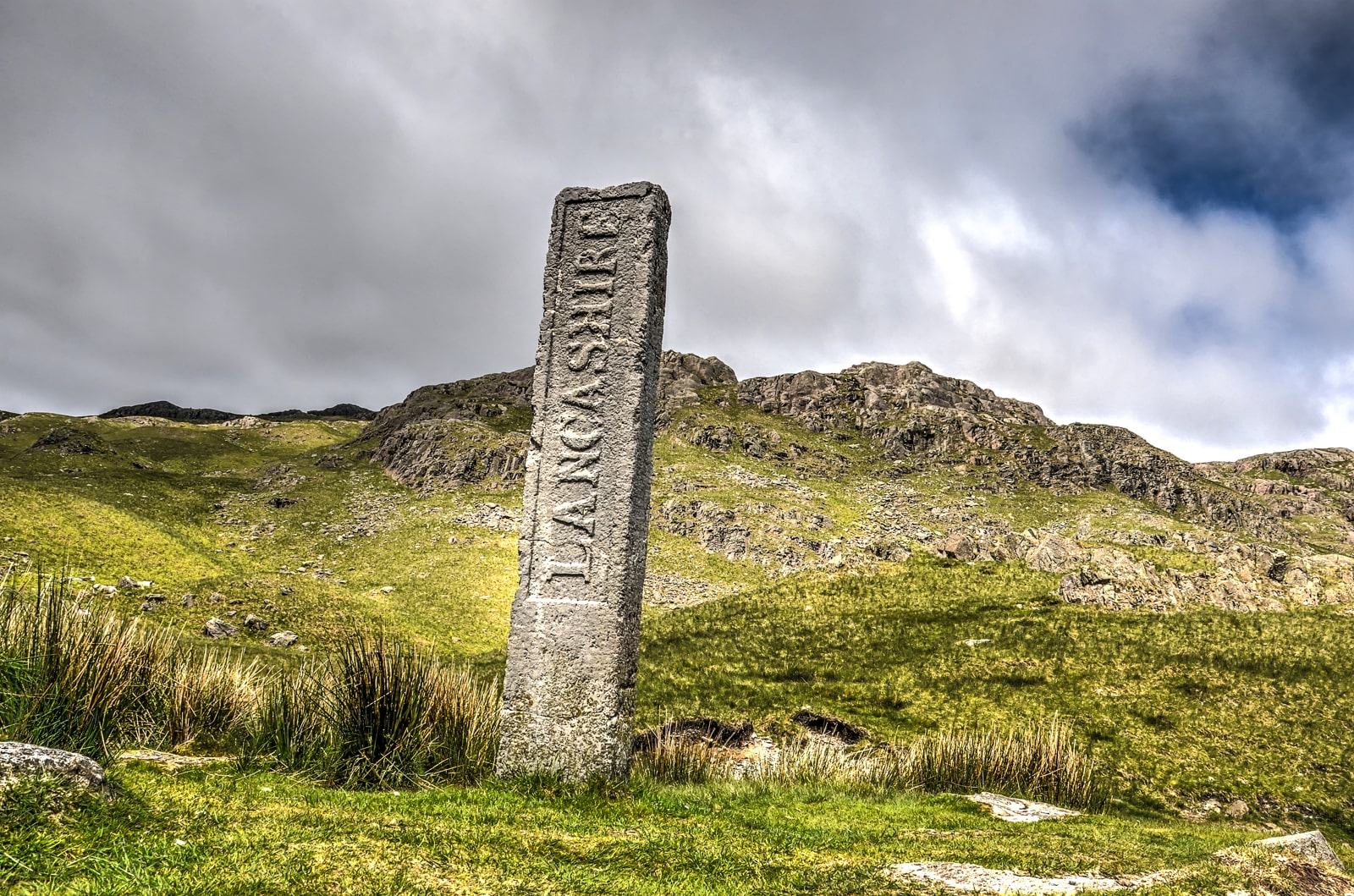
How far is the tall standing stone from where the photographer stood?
7.80 metres

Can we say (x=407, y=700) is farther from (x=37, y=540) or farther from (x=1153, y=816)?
(x=37, y=540)

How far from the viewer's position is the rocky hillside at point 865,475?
203 feet

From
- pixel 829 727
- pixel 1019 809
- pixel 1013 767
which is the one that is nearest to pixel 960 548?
pixel 829 727

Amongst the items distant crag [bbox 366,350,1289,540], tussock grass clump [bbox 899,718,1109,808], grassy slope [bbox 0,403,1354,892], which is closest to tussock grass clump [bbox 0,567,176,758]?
grassy slope [bbox 0,403,1354,892]

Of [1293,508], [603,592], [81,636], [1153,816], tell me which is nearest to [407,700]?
[603,592]

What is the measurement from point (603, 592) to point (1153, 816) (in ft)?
26.6

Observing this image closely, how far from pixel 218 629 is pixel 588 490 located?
17060 millimetres

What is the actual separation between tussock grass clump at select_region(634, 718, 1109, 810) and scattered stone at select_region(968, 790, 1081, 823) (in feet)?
1.93

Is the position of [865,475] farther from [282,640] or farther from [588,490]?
[588,490]

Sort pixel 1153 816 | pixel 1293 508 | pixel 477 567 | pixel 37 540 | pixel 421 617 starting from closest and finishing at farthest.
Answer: pixel 1153 816, pixel 37 540, pixel 421 617, pixel 477 567, pixel 1293 508

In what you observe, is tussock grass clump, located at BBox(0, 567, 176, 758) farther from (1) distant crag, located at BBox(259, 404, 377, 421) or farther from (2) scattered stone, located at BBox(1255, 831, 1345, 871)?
(1) distant crag, located at BBox(259, 404, 377, 421)

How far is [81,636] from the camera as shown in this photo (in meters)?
6.99

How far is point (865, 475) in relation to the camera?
93.9m

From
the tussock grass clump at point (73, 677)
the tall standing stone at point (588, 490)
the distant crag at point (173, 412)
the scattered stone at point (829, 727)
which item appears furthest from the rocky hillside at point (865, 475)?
the distant crag at point (173, 412)
